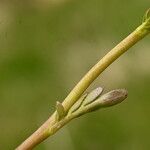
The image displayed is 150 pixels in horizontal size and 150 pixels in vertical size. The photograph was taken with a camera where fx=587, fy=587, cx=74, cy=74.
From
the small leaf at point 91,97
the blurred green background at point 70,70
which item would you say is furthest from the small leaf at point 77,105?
the blurred green background at point 70,70

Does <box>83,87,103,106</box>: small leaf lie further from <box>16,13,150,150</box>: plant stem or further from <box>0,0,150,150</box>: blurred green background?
<box>0,0,150,150</box>: blurred green background

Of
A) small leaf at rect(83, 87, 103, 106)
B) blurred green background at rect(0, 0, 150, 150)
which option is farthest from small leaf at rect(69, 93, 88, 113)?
blurred green background at rect(0, 0, 150, 150)

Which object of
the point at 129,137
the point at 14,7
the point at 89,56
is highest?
the point at 14,7

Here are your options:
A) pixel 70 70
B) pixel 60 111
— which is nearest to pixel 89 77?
pixel 60 111

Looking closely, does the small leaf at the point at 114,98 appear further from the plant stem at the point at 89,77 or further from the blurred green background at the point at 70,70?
the blurred green background at the point at 70,70

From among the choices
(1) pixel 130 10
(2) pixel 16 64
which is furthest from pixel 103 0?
(2) pixel 16 64

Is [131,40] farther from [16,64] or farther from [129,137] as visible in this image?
[16,64]
